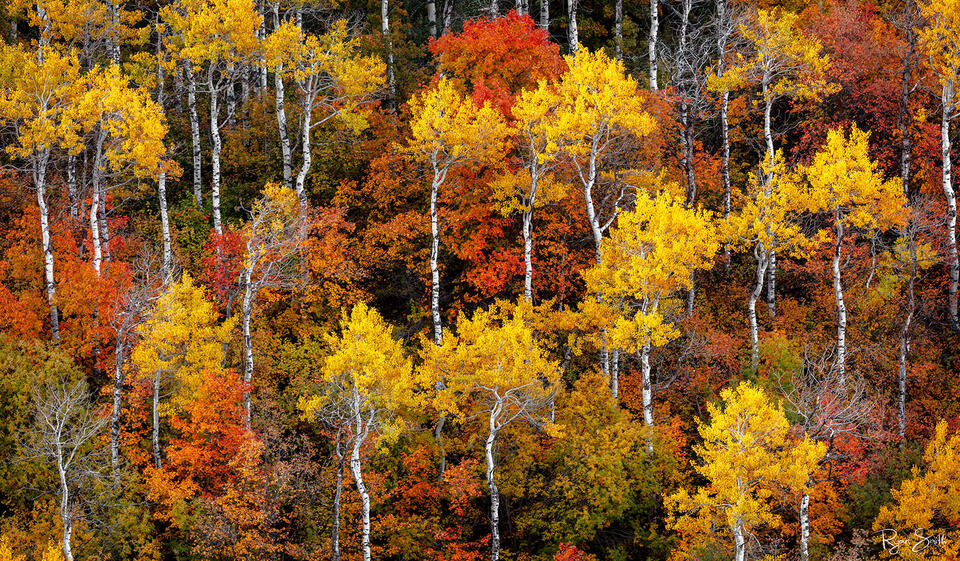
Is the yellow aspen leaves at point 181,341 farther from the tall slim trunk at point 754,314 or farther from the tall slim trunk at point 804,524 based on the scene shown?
the tall slim trunk at point 804,524

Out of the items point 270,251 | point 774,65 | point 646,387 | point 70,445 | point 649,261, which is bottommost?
point 70,445

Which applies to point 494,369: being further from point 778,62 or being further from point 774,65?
point 778,62

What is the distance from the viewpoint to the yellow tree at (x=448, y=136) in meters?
31.0

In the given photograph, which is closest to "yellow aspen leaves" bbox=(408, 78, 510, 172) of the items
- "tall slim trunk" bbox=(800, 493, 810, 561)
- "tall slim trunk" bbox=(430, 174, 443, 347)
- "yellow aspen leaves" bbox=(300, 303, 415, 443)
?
"tall slim trunk" bbox=(430, 174, 443, 347)

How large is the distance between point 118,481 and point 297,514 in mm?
5953

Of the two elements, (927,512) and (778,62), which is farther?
(778,62)

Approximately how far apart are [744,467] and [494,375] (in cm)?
826

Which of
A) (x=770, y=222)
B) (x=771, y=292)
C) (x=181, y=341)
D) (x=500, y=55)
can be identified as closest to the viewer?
(x=181, y=341)

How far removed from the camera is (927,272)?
108ft

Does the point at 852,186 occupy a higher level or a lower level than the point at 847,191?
higher

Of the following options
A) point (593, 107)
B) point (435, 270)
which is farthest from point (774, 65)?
point (435, 270)

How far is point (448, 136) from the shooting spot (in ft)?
102
